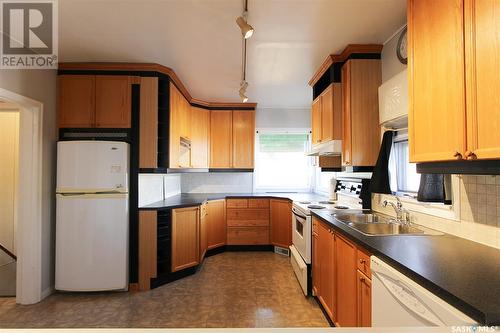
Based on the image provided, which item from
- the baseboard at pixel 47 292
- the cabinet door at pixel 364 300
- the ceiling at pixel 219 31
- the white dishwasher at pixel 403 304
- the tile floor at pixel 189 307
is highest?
the ceiling at pixel 219 31

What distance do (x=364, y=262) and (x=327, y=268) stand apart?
27.8 inches

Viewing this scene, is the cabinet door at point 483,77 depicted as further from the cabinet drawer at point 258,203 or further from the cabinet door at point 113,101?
the cabinet drawer at point 258,203

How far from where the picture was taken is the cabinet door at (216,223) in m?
4.05

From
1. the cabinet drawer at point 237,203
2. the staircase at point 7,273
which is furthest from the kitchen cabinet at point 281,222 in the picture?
the staircase at point 7,273

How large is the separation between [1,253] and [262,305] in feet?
11.7

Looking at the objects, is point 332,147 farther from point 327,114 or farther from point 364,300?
point 364,300

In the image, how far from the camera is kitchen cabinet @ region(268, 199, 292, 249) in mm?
4039

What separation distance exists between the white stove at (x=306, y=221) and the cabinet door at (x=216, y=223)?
1.35 m

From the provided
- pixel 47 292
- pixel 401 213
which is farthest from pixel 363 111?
pixel 47 292

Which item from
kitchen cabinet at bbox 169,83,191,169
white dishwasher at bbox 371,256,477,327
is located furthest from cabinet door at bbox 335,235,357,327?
kitchen cabinet at bbox 169,83,191,169

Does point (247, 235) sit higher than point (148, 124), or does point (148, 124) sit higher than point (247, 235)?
point (148, 124)

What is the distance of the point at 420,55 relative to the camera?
1489 mm

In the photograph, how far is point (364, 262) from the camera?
1.60 m

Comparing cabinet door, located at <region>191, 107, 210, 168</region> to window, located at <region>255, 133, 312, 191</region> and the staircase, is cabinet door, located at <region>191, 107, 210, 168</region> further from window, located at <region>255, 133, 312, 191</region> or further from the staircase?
the staircase
